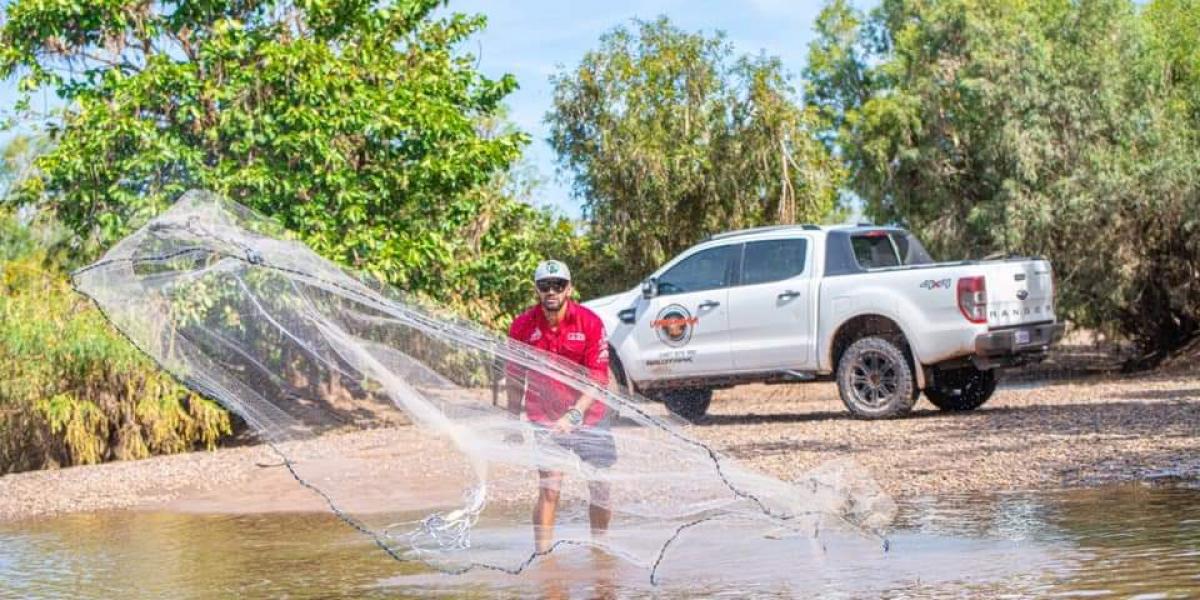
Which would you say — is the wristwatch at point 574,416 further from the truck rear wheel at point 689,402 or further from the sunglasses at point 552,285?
the truck rear wheel at point 689,402

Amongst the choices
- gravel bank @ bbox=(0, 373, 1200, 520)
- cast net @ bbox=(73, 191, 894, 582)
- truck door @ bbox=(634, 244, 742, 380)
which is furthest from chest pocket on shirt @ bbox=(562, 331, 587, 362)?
truck door @ bbox=(634, 244, 742, 380)

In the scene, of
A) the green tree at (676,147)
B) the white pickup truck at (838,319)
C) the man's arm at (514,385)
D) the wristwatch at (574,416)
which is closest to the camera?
the wristwatch at (574,416)

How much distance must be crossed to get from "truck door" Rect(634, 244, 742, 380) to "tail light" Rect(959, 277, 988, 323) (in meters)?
2.62

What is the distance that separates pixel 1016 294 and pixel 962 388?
1778 millimetres

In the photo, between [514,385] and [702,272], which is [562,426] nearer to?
[514,385]

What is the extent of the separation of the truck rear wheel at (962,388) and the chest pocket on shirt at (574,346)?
9599 mm

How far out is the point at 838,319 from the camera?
16688mm

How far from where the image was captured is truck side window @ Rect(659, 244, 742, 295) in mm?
17547

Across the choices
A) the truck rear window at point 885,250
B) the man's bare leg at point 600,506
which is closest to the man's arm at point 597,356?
the man's bare leg at point 600,506

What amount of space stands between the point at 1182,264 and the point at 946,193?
233 inches

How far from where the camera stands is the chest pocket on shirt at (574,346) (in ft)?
27.8

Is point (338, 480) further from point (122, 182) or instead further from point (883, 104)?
point (883, 104)

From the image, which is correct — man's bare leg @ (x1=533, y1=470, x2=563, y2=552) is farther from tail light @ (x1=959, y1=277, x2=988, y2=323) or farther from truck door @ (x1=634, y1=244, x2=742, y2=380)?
truck door @ (x1=634, y1=244, x2=742, y2=380)

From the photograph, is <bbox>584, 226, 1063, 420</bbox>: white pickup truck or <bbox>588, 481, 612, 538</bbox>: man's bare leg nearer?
<bbox>588, 481, 612, 538</bbox>: man's bare leg
